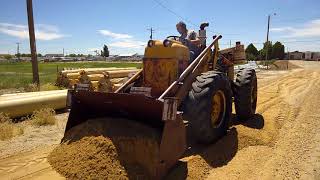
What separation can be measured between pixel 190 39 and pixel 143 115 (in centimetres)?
275

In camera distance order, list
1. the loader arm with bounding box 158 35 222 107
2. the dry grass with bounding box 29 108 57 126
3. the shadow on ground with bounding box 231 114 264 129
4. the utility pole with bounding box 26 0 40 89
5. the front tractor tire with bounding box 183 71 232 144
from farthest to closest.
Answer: the utility pole with bounding box 26 0 40 89, the dry grass with bounding box 29 108 57 126, the shadow on ground with bounding box 231 114 264 129, the loader arm with bounding box 158 35 222 107, the front tractor tire with bounding box 183 71 232 144

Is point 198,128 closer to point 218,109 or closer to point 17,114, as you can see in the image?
point 218,109

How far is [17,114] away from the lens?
966 centimetres

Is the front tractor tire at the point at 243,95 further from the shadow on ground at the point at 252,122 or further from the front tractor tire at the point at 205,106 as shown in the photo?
the front tractor tire at the point at 205,106

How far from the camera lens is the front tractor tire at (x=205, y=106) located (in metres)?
5.80

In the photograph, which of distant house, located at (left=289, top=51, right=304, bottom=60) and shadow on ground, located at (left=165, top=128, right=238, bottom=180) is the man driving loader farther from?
distant house, located at (left=289, top=51, right=304, bottom=60)

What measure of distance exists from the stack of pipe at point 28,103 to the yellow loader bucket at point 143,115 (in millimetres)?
4156

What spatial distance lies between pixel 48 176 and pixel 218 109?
3361 millimetres

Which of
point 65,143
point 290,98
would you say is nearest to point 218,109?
point 65,143

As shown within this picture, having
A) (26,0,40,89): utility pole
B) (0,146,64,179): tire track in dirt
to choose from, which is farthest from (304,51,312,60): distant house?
(0,146,64,179): tire track in dirt

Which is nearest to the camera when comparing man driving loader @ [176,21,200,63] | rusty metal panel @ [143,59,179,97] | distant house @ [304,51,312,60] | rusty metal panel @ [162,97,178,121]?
rusty metal panel @ [162,97,178,121]

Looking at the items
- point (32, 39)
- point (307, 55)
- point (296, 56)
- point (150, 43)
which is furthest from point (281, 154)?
point (296, 56)

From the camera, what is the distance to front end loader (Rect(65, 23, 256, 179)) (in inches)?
194

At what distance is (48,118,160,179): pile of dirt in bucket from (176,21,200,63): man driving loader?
2.68 meters
